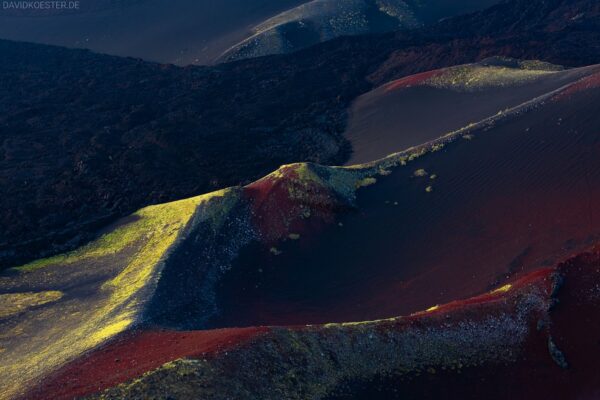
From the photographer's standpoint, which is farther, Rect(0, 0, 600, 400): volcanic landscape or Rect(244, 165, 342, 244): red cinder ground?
Rect(244, 165, 342, 244): red cinder ground

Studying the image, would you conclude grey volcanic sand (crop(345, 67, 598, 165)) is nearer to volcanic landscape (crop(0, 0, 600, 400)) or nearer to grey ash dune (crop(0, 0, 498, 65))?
volcanic landscape (crop(0, 0, 600, 400))

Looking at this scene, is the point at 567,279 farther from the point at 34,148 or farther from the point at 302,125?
the point at 34,148

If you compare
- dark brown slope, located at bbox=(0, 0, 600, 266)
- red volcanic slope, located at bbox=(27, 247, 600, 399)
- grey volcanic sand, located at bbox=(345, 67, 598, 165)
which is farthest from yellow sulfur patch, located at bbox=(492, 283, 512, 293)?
dark brown slope, located at bbox=(0, 0, 600, 266)

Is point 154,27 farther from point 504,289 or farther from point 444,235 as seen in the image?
point 504,289

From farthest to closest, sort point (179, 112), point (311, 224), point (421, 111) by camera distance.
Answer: point (179, 112) < point (421, 111) < point (311, 224)

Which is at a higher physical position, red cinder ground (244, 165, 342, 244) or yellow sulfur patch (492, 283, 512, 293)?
red cinder ground (244, 165, 342, 244)

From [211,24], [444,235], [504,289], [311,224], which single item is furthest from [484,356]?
[211,24]

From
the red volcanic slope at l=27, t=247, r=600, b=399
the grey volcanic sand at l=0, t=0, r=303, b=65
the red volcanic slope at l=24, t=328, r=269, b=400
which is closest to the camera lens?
the red volcanic slope at l=24, t=328, r=269, b=400
